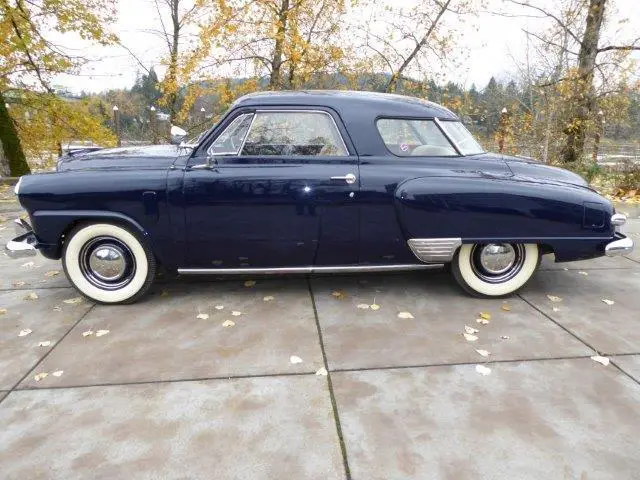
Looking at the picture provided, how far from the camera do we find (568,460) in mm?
2045

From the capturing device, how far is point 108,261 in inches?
146

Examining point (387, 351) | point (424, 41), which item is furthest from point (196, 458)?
point (424, 41)

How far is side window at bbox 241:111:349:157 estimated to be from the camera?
11.8 feet

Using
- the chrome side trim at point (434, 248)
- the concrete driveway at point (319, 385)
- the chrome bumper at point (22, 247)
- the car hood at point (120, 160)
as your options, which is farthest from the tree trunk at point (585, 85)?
the chrome bumper at point (22, 247)

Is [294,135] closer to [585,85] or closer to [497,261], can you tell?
[497,261]

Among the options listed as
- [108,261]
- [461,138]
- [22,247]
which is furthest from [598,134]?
[22,247]

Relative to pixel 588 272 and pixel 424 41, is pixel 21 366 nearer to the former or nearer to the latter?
pixel 588 272

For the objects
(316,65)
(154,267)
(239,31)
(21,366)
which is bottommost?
(21,366)

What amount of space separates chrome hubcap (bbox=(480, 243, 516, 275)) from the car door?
1.19 m

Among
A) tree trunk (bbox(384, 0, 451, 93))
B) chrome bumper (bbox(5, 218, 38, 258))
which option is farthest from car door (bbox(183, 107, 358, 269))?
tree trunk (bbox(384, 0, 451, 93))

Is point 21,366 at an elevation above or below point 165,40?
below

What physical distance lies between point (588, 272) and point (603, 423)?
9.35 feet

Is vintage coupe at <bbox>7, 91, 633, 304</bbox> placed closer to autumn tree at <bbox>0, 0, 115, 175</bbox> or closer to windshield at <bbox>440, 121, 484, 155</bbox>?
windshield at <bbox>440, 121, 484, 155</bbox>

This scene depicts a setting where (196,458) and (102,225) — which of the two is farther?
(102,225)
